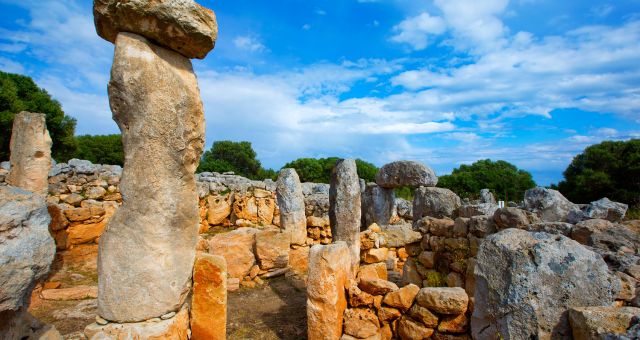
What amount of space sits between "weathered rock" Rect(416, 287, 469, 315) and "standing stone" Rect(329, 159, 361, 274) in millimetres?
3287

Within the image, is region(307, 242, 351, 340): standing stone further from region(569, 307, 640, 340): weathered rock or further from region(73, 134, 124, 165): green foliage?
region(73, 134, 124, 165): green foliage

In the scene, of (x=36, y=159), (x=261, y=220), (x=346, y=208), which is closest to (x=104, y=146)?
(x=261, y=220)


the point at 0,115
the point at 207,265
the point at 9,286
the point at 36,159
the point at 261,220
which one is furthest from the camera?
the point at 0,115

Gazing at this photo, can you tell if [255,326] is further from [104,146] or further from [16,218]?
[104,146]

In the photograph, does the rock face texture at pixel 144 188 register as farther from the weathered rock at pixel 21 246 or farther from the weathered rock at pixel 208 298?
the weathered rock at pixel 21 246

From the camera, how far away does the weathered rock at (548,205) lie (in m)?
4.82

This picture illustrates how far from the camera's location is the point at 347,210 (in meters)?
6.93

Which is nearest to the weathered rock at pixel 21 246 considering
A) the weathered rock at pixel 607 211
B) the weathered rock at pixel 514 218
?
the weathered rock at pixel 514 218

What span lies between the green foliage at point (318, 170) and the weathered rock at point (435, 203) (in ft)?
64.0

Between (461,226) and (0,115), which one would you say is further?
(0,115)

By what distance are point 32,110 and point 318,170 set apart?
63.7 ft

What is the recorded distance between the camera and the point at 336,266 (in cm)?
391

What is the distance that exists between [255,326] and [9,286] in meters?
3.73

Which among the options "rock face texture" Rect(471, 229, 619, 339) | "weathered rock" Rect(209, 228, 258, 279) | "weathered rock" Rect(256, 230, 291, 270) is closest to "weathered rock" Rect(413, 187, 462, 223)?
"weathered rock" Rect(256, 230, 291, 270)
